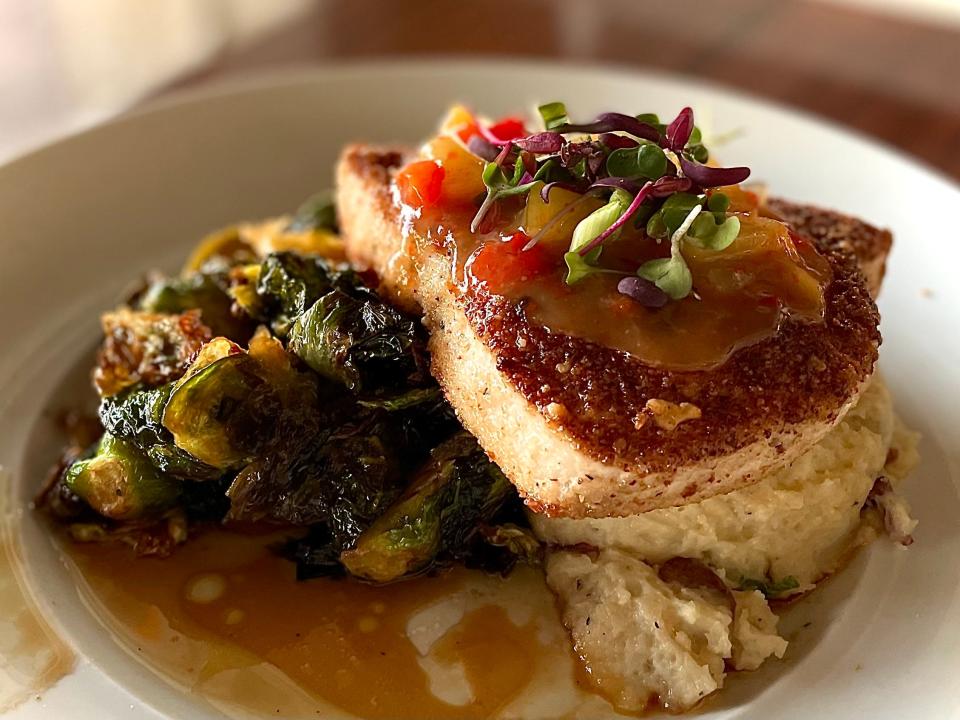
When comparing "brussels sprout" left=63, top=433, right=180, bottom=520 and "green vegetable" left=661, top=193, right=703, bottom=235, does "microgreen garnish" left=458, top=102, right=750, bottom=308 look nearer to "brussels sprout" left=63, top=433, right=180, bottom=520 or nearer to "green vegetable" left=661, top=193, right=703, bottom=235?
"green vegetable" left=661, top=193, right=703, bottom=235

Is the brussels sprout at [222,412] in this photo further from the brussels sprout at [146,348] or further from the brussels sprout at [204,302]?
the brussels sprout at [204,302]

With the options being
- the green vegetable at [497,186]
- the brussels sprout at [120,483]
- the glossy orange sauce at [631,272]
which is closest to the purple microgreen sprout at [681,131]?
the glossy orange sauce at [631,272]

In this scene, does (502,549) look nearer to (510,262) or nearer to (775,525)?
(775,525)

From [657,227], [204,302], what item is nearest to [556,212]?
[657,227]

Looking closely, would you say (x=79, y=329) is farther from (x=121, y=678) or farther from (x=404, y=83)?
(x=404, y=83)

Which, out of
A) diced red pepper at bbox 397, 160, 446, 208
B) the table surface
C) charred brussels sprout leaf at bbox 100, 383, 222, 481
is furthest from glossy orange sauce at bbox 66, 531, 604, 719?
the table surface

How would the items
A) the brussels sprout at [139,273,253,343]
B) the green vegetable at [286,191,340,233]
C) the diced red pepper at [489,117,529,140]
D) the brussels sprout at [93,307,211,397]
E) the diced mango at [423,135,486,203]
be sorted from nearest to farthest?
the diced mango at [423,135,486,203] < the brussels sprout at [93,307,211,397] < the diced red pepper at [489,117,529,140] < the brussels sprout at [139,273,253,343] < the green vegetable at [286,191,340,233]
